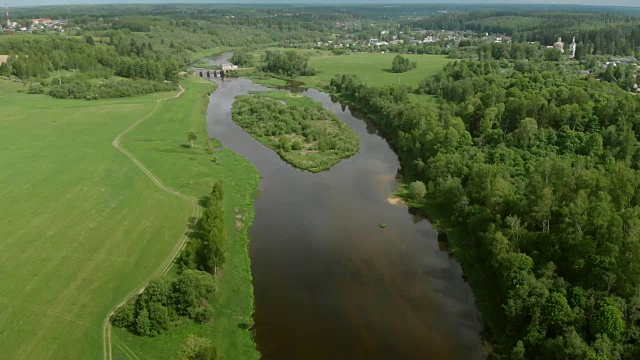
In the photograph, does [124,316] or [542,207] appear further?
[542,207]

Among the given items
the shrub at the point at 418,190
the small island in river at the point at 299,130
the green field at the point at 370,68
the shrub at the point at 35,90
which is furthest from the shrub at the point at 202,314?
the shrub at the point at 35,90

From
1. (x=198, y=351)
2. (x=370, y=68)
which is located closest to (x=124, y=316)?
(x=198, y=351)

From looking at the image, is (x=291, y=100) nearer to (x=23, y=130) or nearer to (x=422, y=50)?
(x=23, y=130)

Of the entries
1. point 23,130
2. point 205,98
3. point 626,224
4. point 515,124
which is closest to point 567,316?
point 626,224

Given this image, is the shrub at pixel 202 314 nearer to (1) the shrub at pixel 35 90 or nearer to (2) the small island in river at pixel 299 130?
(2) the small island in river at pixel 299 130

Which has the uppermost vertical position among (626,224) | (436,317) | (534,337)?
(626,224)

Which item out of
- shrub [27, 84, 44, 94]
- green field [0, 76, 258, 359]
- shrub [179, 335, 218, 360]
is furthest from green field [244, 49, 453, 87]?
shrub [179, 335, 218, 360]

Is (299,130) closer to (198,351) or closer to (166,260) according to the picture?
(166,260)
